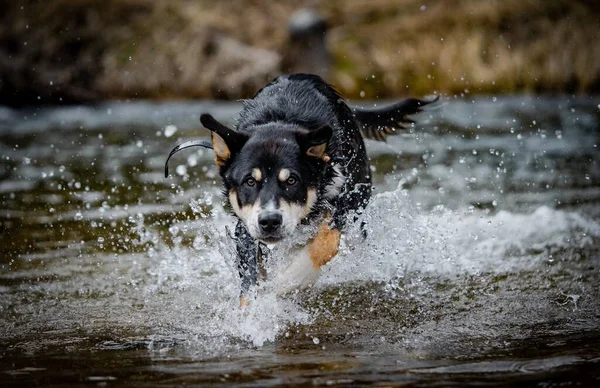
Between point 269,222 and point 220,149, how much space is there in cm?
73

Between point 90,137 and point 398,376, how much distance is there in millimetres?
11592

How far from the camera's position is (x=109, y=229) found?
25.2 ft

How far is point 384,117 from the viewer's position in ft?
23.7

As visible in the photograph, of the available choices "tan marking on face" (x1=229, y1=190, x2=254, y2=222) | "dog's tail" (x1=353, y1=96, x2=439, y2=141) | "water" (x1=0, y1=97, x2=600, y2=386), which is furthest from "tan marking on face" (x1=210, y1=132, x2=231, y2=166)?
"dog's tail" (x1=353, y1=96, x2=439, y2=141)

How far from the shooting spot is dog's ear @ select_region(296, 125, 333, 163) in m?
5.16

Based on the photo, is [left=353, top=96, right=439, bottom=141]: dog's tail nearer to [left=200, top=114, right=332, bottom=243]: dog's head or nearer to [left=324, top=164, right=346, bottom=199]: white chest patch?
[left=324, top=164, right=346, bottom=199]: white chest patch

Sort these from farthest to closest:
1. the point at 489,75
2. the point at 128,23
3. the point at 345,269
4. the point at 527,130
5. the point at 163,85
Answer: the point at 128,23 < the point at 163,85 < the point at 489,75 < the point at 527,130 < the point at 345,269

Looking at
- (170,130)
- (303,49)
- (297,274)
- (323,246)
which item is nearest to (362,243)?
(323,246)

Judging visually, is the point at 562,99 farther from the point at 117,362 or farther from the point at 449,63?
the point at 117,362

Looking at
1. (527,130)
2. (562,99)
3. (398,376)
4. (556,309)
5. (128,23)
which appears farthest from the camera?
(128,23)

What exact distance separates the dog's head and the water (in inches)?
23.0

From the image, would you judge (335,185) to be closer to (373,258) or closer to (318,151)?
(318,151)

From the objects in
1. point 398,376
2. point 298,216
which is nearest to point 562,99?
point 298,216

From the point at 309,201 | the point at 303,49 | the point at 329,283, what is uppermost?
the point at 303,49
